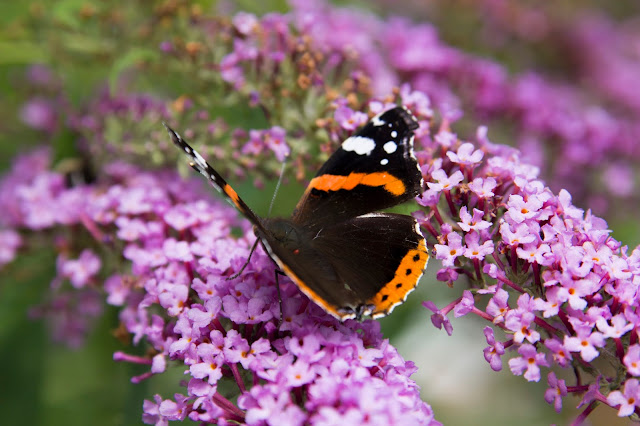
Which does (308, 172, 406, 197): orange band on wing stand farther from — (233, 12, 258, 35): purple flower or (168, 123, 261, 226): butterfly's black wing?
Answer: (233, 12, 258, 35): purple flower

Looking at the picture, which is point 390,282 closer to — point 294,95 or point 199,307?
point 199,307

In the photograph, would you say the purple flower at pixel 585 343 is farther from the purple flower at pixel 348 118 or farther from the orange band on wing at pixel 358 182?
the purple flower at pixel 348 118

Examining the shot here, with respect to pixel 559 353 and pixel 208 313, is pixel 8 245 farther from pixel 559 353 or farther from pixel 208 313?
pixel 559 353

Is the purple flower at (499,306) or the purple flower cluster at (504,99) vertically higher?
the purple flower at (499,306)

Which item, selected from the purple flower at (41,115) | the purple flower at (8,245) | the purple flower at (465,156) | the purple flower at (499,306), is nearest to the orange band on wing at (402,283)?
the purple flower at (499,306)

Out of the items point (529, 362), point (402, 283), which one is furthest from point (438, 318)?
point (529, 362)

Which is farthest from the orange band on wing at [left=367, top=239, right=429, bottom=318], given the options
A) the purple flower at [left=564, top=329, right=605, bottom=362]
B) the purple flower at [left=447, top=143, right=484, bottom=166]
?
the purple flower at [left=564, top=329, right=605, bottom=362]
